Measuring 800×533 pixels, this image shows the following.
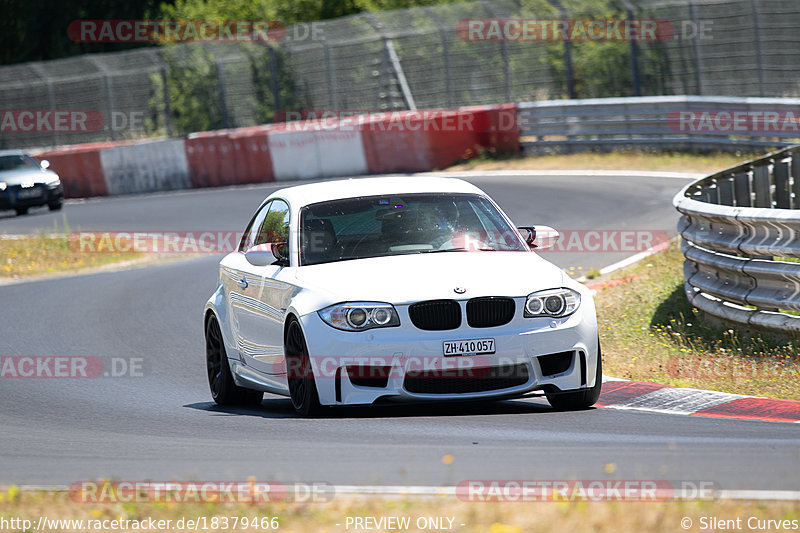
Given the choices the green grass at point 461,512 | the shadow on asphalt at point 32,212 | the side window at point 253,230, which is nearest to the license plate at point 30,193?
the shadow on asphalt at point 32,212

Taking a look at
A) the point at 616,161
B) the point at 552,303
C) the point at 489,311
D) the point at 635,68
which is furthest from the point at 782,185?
the point at 635,68

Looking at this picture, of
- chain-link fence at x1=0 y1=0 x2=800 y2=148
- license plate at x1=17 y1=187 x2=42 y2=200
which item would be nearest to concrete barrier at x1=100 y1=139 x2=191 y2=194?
chain-link fence at x1=0 y1=0 x2=800 y2=148

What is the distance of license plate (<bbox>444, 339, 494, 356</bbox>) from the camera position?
7.60 m

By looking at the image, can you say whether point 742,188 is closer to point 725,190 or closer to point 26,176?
point 725,190

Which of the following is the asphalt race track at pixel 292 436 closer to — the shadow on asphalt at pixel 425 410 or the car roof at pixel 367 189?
the shadow on asphalt at pixel 425 410

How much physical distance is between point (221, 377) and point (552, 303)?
9.77 feet

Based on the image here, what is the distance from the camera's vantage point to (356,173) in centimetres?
2895

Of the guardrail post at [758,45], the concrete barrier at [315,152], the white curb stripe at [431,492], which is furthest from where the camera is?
the concrete barrier at [315,152]

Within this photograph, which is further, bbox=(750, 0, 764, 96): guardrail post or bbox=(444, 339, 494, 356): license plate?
bbox=(750, 0, 764, 96): guardrail post

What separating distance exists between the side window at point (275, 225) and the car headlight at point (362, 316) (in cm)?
134

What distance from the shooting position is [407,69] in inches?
1273

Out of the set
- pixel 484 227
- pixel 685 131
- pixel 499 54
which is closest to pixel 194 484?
pixel 484 227

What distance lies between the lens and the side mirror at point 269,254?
8594 mm

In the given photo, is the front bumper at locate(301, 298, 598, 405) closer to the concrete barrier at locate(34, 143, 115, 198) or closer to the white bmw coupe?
the white bmw coupe
